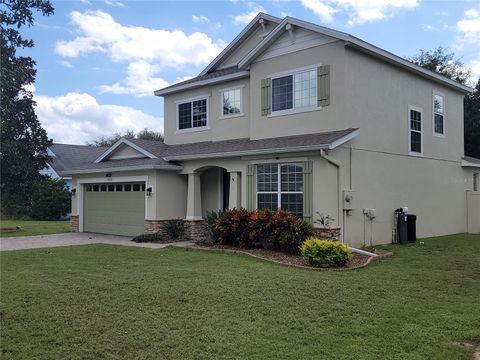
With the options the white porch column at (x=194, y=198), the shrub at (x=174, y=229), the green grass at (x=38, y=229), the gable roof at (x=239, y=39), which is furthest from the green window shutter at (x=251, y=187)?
the green grass at (x=38, y=229)

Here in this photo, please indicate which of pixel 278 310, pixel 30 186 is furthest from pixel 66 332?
pixel 30 186

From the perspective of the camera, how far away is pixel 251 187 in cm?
1466

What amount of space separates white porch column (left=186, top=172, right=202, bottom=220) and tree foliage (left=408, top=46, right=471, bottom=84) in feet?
66.8

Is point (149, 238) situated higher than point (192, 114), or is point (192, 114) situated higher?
point (192, 114)

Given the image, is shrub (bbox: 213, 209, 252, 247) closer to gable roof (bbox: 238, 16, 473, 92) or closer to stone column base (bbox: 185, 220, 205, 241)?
stone column base (bbox: 185, 220, 205, 241)

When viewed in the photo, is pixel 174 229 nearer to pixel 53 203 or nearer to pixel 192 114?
pixel 192 114

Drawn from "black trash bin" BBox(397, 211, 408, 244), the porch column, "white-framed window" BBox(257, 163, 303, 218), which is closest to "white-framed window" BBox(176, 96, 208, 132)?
the porch column

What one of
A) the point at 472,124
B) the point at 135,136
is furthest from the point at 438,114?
the point at 135,136

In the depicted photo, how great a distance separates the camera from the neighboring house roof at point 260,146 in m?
12.7

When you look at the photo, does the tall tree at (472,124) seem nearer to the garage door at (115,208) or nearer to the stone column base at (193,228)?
the stone column base at (193,228)

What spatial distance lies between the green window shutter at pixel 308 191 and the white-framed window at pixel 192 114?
6345 mm

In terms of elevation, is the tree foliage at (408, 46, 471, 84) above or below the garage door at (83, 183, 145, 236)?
above

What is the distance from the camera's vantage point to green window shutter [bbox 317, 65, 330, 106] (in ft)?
45.2

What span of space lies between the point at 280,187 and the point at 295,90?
127 inches
